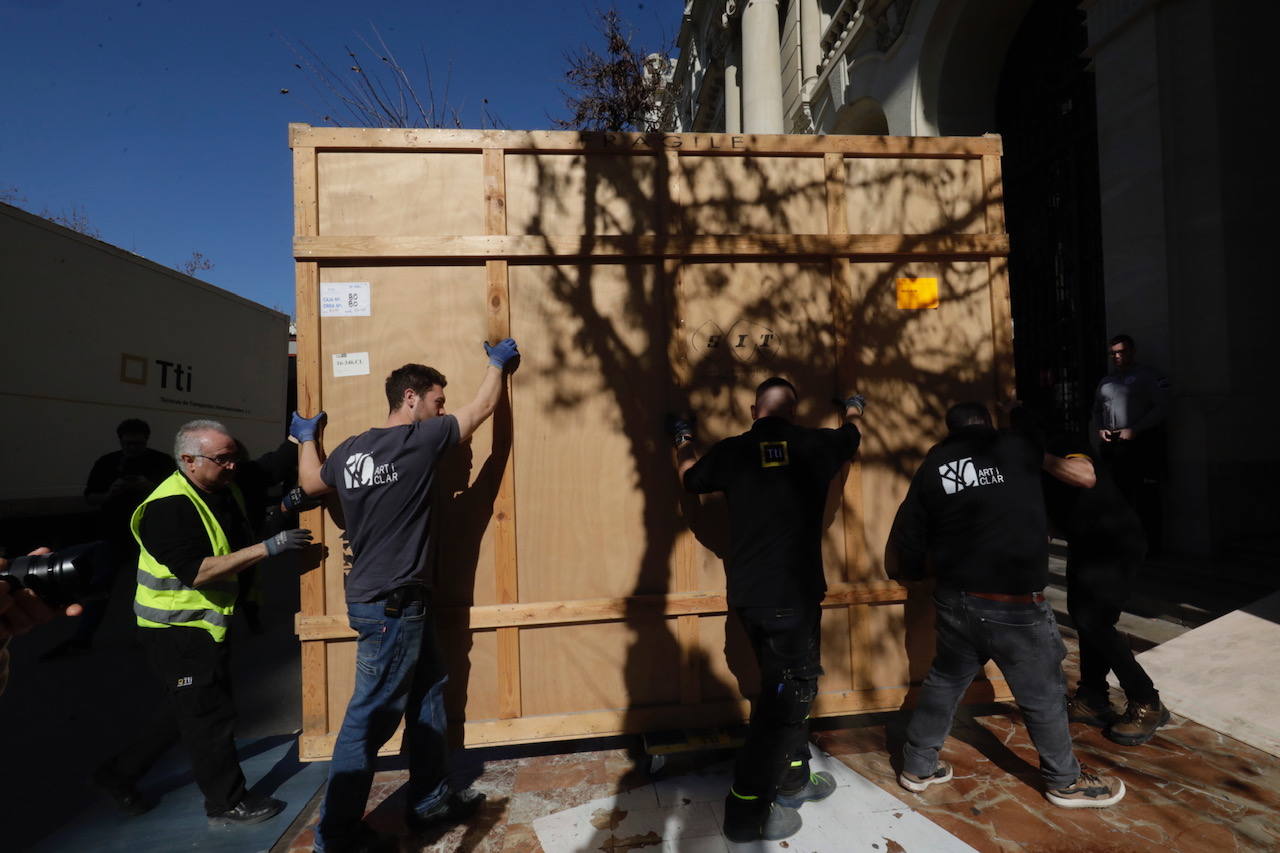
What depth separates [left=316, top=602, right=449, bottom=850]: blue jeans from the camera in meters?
2.72

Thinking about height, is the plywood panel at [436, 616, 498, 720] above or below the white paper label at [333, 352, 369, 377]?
below

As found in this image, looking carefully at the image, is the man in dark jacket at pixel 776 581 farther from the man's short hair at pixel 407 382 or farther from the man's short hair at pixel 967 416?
the man's short hair at pixel 407 382

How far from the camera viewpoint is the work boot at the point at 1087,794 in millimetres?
2936

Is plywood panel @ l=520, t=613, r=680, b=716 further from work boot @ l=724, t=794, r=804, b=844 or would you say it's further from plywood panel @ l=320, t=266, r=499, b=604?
work boot @ l=724, t=794, r=804, b=844

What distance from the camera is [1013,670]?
2.97 meters

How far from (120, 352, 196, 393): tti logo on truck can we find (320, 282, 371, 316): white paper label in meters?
6.78

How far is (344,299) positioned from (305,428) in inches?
27.7

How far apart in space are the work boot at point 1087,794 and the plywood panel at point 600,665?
6.09 feet

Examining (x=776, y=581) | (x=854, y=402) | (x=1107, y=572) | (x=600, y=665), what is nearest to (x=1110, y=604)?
(x=1107, y=572)

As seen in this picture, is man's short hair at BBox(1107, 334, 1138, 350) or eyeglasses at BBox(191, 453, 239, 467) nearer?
eyeglasses at BBox(191, 453, 239, 467)

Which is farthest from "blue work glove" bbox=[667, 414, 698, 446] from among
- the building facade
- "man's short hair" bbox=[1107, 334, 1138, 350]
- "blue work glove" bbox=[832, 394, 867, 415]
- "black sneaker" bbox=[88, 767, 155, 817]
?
the building facade

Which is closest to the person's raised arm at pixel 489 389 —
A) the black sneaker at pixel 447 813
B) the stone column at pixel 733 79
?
the black sneaker at pixel 447 813

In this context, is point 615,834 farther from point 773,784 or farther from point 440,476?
point 440,476

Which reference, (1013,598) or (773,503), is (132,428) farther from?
(1013,598)
